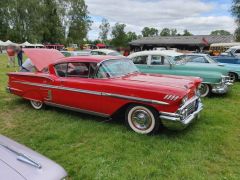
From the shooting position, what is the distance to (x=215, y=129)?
5.54m

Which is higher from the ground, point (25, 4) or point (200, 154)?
point (25, 4)

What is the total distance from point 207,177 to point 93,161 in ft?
5.57

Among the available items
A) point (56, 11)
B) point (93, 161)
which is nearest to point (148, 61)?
point (93, 161)

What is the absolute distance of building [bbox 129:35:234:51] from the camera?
50344 mm

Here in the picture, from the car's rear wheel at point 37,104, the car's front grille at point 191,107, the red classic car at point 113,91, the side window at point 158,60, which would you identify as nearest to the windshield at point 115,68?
the red classic car at point 113,91

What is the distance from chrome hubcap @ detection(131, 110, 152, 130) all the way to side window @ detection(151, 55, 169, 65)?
13.5ft

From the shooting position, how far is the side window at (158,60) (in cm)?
892

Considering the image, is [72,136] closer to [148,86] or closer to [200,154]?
[148,86]

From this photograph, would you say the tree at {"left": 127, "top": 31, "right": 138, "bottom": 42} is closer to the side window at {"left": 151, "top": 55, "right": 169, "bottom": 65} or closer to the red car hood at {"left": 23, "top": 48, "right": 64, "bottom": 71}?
the side window at {"left": 151, "top": 55, "right": 169, "bottom": 65}

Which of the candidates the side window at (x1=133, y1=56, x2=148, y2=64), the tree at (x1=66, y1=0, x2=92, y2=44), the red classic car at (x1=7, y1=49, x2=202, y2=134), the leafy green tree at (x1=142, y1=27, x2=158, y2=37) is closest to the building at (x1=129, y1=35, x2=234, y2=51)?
the tree at (x1=66, y1=0, x2=92, y2=44)

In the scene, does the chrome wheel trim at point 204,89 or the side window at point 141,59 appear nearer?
the chrome wheel trim at point 204,89

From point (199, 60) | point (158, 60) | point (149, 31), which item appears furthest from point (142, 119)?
point (149, 31)

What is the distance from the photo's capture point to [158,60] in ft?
29.6

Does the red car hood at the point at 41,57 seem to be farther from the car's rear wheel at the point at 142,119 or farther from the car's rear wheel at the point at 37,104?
the car's rear wheel at the point at 142,119
